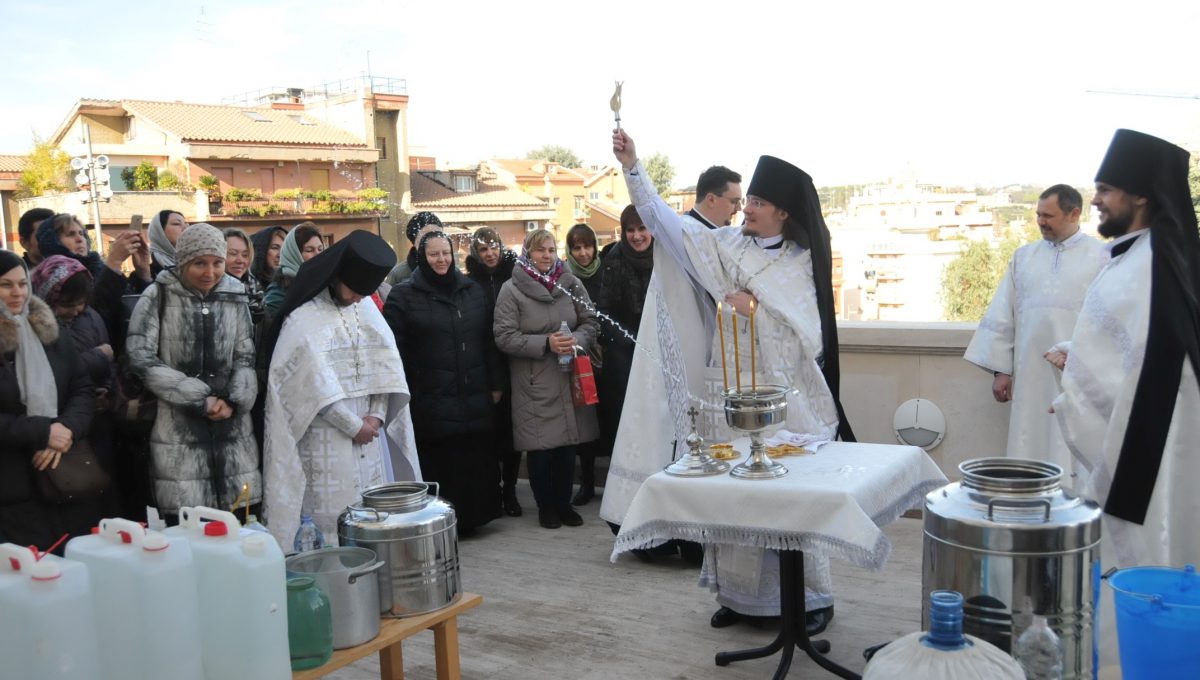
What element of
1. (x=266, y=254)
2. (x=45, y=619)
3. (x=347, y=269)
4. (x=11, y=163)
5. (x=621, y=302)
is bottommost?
(x=45, y=619)

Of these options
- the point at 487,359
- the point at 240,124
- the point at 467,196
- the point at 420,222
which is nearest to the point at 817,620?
the point at 487,359

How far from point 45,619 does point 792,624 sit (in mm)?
2562

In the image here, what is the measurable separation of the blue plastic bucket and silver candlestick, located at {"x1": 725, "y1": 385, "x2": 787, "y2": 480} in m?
1.19

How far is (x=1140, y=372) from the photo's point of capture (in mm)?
3203

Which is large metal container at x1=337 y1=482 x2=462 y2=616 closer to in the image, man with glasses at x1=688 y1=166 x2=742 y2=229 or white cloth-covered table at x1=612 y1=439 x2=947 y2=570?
white cloth-covered table at x1=612 y1=439 x2=947 y2=570

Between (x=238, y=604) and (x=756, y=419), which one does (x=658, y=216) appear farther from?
(x=238, y=604)

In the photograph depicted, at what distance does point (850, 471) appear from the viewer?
331 cm

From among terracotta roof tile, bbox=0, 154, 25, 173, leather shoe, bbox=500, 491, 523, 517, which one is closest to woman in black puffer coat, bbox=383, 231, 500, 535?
leather shoe, bbox=500, 491, 523, 517

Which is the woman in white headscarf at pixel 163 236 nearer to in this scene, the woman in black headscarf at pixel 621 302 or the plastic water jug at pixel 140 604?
the woman in black headscarf at pixel 621 302

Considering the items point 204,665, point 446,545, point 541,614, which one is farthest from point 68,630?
point 541,614

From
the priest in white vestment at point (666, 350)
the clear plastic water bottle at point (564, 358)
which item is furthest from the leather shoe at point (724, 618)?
the clear plastic water bottle at point (564, 358)

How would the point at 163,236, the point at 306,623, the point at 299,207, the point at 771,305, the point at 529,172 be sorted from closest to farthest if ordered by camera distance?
the point at 306,623
the point at 771,305
the point at 163,236
the point at 299,207
the point at 529,172

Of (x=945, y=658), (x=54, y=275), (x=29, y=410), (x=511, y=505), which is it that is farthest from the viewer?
(x=511, y=505)

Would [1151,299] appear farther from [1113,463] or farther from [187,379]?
[187,379]
